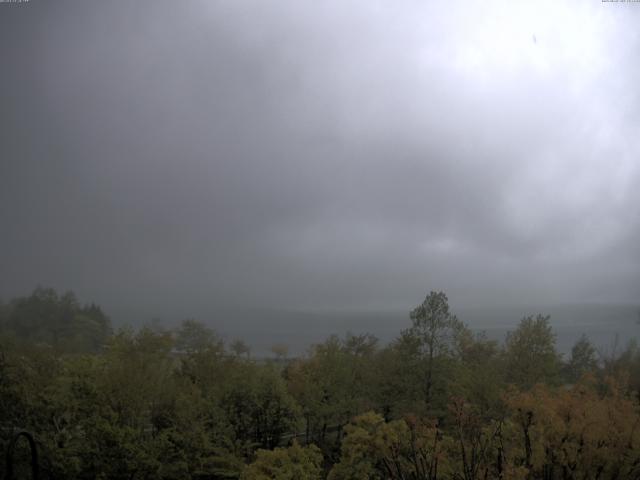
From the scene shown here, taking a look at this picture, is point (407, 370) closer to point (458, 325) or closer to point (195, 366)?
point (458, 325)

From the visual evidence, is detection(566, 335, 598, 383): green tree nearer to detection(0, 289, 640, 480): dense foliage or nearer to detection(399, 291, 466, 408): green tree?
detection(0, 289, 640, 480): dense foliage

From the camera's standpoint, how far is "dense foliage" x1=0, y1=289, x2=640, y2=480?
1927 cm

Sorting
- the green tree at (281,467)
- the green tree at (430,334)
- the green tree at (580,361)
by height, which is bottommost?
the green tree at (281,467)

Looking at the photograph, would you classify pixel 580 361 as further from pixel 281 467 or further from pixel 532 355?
pixel 281 467

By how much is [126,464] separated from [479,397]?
22141 millimetres

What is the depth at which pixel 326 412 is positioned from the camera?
31328 mm

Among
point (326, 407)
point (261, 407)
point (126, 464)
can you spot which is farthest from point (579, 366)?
point (126, 464)

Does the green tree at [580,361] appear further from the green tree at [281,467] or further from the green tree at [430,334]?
the green tree at [281,467]

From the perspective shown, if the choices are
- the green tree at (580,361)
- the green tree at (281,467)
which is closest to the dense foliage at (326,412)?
the green tree at (281,467)

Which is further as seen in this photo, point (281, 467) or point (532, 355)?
point (532, 355)

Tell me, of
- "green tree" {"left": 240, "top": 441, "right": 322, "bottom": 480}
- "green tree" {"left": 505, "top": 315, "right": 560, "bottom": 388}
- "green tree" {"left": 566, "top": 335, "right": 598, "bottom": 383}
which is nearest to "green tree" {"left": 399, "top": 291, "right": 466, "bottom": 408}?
"green tree" {"left": 505, "top": 315, "right": 560, "bottom": 388}

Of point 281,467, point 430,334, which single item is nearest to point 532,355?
point 430,334

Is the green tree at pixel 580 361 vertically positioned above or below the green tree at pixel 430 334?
below

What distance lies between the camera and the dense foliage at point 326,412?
19266mm
